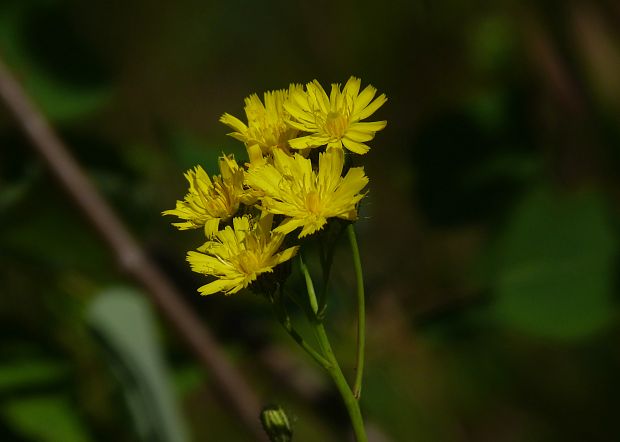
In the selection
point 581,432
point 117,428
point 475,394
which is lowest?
point 581,432

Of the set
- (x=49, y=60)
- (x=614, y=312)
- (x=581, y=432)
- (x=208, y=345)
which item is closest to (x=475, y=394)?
(x=581, y=432)

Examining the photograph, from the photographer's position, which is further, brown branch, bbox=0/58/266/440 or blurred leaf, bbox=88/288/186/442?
brown branch, bbox=0/58/266/440

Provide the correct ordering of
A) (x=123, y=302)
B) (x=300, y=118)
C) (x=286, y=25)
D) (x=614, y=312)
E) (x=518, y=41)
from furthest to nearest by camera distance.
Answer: (x=286, y=25)
(x=518, y=41)
(x=614, y=312)
(x=123, y=302)
(x=300, y=118)

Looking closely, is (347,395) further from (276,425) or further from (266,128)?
(266,128)

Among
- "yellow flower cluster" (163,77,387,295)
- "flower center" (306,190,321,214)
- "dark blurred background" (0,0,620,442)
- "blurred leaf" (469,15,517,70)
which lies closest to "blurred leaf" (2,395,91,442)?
"dark blurred background" (0,0,620,442)

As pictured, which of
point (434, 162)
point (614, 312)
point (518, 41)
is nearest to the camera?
point (614, 312)

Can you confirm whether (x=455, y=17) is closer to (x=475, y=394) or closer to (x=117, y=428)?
(x=475, y=394)

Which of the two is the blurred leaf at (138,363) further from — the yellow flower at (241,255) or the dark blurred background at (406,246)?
the yellow flower at (241,255)

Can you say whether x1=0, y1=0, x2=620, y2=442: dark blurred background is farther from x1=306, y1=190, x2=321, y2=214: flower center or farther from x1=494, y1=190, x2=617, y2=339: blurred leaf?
x1=306, y1=190, x2=321, y2=214: flower center

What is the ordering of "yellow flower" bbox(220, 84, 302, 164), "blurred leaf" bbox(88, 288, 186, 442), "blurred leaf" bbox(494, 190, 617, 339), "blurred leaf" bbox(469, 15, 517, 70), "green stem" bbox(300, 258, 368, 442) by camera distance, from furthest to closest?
"blurred leaf" bbox(469, 15, 517, 70) → "blurred leaf" bbox(494, 190, 617, 339) → "blurred leaf" bbox(88, 288, 186, 442) → "yellow flower" bbox(220, 84, 302, 164) → "green stem" bbox(300, 258, 368, 442)
